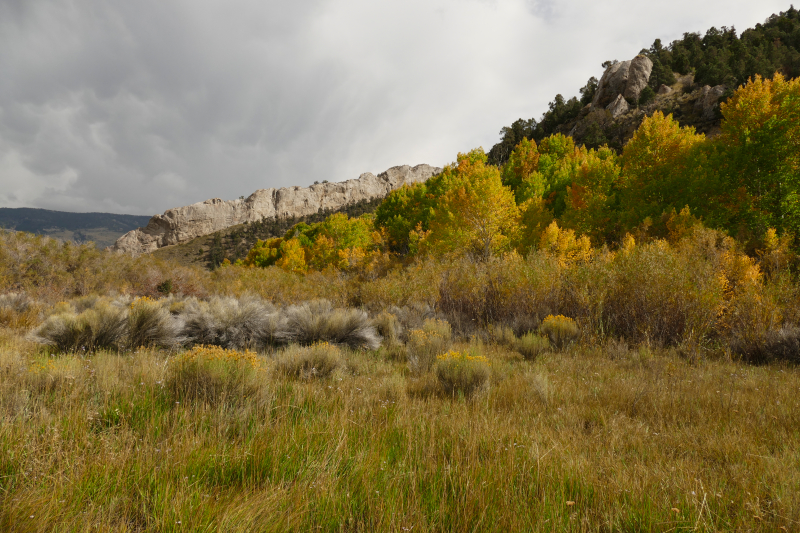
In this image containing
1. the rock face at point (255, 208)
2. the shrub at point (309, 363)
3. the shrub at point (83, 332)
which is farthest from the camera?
the rock face at point (255, 208)

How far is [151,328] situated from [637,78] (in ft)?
276

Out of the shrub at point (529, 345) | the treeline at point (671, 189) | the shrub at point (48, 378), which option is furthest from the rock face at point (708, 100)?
the shrub at point (48, 378)

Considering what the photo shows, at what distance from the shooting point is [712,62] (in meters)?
52.6

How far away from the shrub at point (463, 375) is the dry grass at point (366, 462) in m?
0.57

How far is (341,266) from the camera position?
34.1 m

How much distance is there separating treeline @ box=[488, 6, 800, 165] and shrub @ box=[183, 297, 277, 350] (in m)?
54.8

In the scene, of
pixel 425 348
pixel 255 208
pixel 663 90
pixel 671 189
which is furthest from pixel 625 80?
pixel 255 208

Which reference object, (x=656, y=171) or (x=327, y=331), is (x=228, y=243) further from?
(x=327, y=331)

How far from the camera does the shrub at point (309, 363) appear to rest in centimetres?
505

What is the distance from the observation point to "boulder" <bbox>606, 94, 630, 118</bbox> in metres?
58.2

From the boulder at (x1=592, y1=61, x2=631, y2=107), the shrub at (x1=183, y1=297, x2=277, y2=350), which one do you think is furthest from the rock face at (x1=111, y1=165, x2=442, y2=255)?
the shrub at (x1=183, y1=297, x2=277, y2=350)

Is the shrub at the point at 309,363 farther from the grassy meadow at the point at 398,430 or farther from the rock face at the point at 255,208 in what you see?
the rock face at the point at 255,208

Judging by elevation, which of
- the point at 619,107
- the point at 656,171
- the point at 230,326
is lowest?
the point at 230,326

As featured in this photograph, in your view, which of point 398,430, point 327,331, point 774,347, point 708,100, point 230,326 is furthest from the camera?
point 708,100
